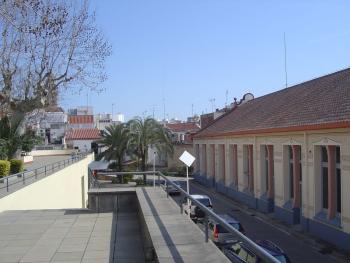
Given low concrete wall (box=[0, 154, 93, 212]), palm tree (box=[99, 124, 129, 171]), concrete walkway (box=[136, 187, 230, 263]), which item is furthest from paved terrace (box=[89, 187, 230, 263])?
palm tree (box=[99, 124, 129, 171])

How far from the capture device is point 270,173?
2991 cm

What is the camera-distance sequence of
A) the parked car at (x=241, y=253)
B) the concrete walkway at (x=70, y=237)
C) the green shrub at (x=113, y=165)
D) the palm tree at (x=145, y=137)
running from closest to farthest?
1. the concrete walkway at (x=70, y=237)
2. the parked car at (x=241, y=253)
3. the palm tree at (x=145, y=137)
4. the green shrub at (x=113, y=165)

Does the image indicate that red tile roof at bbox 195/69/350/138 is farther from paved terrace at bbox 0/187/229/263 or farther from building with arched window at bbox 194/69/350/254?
paved terrace at bbox 0/187/229/263

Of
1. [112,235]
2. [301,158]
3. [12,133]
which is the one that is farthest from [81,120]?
[112,235]

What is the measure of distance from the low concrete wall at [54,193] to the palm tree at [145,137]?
14.4m

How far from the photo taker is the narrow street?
19.8 meters

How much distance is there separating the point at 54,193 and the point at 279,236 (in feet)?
34.8

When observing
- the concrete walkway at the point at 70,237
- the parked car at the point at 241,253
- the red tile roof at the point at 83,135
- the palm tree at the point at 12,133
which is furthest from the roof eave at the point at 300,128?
the red tile roof at the point at 83,135

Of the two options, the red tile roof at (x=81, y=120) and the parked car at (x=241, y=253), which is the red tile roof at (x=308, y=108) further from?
the red tile roof at (x=81, y=120)

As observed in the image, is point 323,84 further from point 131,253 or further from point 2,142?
point 131,253

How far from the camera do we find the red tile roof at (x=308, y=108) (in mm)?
22359

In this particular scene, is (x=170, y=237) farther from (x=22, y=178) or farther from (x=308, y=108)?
(x=308, y=108)

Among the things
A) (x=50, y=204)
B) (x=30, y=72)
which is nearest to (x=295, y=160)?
(x=50, y=204)

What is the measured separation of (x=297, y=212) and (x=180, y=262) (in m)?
21.1
